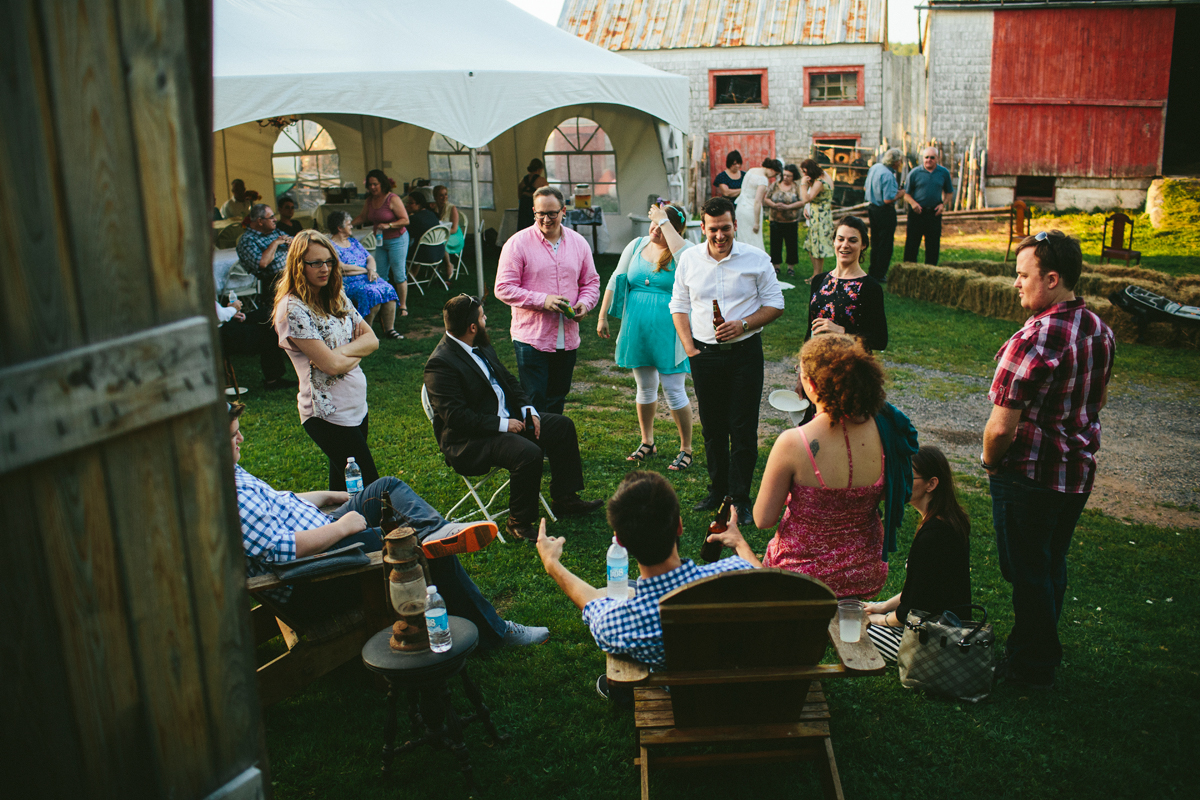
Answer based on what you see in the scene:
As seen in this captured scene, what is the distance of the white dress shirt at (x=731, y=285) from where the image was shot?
488cm

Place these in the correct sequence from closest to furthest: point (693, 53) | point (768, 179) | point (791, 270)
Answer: point (768, 179) → point (791, 270) → point (693, 53)

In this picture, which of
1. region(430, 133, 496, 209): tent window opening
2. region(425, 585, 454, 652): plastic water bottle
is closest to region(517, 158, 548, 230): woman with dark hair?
region(430, 133, 496, 209): tent window opening

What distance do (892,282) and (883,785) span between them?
1017 centimetres

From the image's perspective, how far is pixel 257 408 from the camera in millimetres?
7535

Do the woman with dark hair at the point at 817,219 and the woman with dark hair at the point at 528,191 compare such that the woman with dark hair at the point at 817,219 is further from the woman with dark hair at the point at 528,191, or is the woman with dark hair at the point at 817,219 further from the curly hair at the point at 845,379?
the curly hair at the point at 845,379

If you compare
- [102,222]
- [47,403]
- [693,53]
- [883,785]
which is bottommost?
[883,785]

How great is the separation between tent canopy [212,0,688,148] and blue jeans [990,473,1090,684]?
7422 mm

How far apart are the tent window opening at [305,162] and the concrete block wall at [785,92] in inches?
339

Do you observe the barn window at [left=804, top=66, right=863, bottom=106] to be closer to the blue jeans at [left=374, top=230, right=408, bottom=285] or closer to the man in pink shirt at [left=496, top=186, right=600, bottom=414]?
the blue jeans at [left=374, top=230, right=408, bottom=285]

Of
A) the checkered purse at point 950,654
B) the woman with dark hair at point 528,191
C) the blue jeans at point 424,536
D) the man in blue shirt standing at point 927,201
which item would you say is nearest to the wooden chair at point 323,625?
the blue jeans at point 424,536

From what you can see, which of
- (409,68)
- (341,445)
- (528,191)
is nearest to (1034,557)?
(341,445)

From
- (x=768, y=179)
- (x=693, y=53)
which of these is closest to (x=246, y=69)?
(x=768, y=179)

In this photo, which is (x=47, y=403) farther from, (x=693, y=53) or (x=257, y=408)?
(x=693, y=53)

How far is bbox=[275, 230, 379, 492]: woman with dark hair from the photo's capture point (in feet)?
14.3
